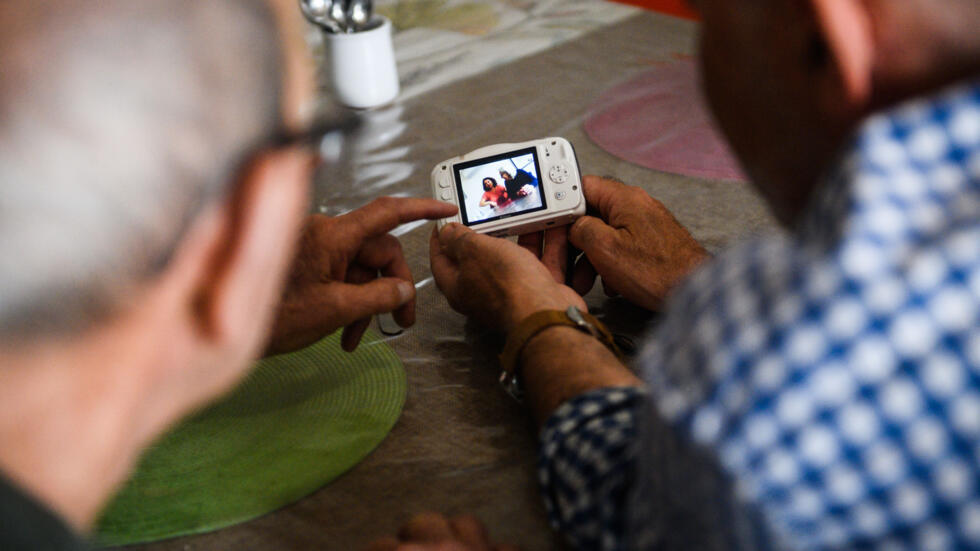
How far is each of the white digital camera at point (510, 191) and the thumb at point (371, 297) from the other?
4.7 inches

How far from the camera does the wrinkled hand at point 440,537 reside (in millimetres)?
532

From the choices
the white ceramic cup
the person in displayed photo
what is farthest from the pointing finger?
the white ceramic cup

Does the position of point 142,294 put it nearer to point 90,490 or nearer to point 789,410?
point 90,490

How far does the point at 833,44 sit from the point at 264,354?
50cm

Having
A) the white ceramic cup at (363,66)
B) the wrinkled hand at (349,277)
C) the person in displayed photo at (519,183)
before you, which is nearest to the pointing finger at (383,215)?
the wrinkled hand at (349,277)

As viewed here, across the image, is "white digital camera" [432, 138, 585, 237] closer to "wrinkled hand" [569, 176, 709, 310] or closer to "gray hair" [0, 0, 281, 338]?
"wrinkled hand" [569, 176, 709, 310]

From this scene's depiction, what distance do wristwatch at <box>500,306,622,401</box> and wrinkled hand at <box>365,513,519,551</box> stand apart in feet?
0.51

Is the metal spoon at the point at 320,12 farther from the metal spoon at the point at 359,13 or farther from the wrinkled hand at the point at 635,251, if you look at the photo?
the wrinkled hand at the point at 635,251

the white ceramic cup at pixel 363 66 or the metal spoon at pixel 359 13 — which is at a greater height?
the metal spoon at pixel 359 13

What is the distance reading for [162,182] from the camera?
1.04ft

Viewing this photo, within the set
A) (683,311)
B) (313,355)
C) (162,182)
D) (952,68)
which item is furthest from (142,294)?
(313,355)

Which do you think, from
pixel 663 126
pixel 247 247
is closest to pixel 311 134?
pixel 247 247

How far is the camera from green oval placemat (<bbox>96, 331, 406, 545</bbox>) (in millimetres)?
609

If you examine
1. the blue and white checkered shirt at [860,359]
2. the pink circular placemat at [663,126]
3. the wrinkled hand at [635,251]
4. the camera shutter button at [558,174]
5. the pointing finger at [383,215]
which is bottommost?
the pink circular placemat at [663,126]
